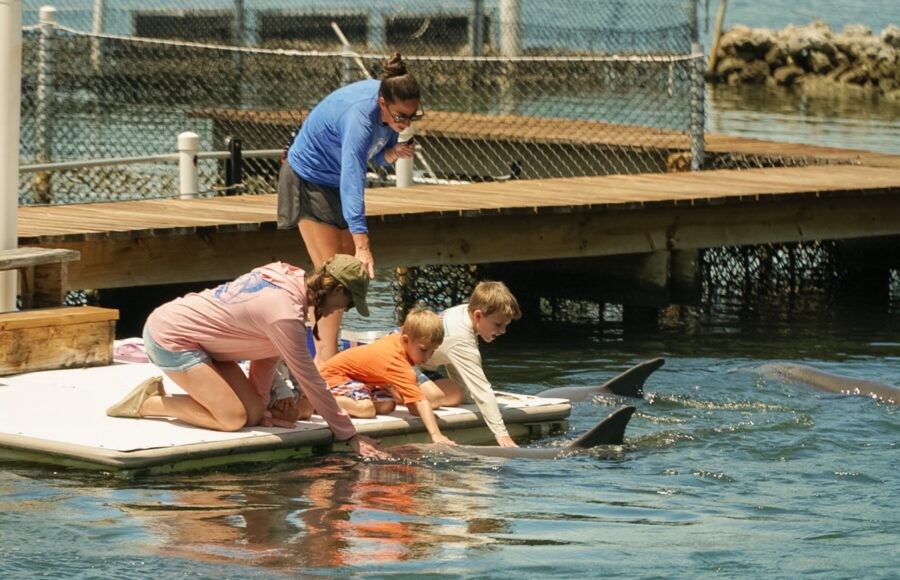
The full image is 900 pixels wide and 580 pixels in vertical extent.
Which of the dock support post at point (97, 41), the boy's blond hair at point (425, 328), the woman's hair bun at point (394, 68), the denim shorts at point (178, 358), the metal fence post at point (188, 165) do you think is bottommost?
the denim shorts at point (178, 358)

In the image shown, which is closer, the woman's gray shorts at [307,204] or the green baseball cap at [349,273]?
the green baseball cap at [349,273]

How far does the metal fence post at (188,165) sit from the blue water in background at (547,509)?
15.4ft

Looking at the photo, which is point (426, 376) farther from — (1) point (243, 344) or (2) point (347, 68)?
(2) point (347, 68)

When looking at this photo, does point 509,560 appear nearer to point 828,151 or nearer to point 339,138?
point 339,138

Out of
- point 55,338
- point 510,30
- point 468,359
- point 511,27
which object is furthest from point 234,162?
point 510,30

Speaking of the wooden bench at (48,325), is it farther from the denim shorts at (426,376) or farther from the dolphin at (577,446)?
the dolphin at (577,446)

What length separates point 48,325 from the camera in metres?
9.64

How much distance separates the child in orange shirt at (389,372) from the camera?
8797mm

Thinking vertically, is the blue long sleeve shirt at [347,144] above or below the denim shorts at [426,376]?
above

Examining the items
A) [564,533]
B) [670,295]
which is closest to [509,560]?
[564,533]

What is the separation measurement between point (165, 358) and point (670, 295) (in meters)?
6.86

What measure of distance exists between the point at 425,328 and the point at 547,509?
1.38 meters

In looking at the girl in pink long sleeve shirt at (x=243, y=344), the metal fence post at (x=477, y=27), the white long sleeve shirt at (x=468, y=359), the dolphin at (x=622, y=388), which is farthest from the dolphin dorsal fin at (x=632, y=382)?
the metal fence post at (x=477, y=27)

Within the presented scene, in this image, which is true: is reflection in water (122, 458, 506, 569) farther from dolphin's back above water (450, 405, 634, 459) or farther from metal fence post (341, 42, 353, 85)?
metal fence post (341, 42, 353, 85)
